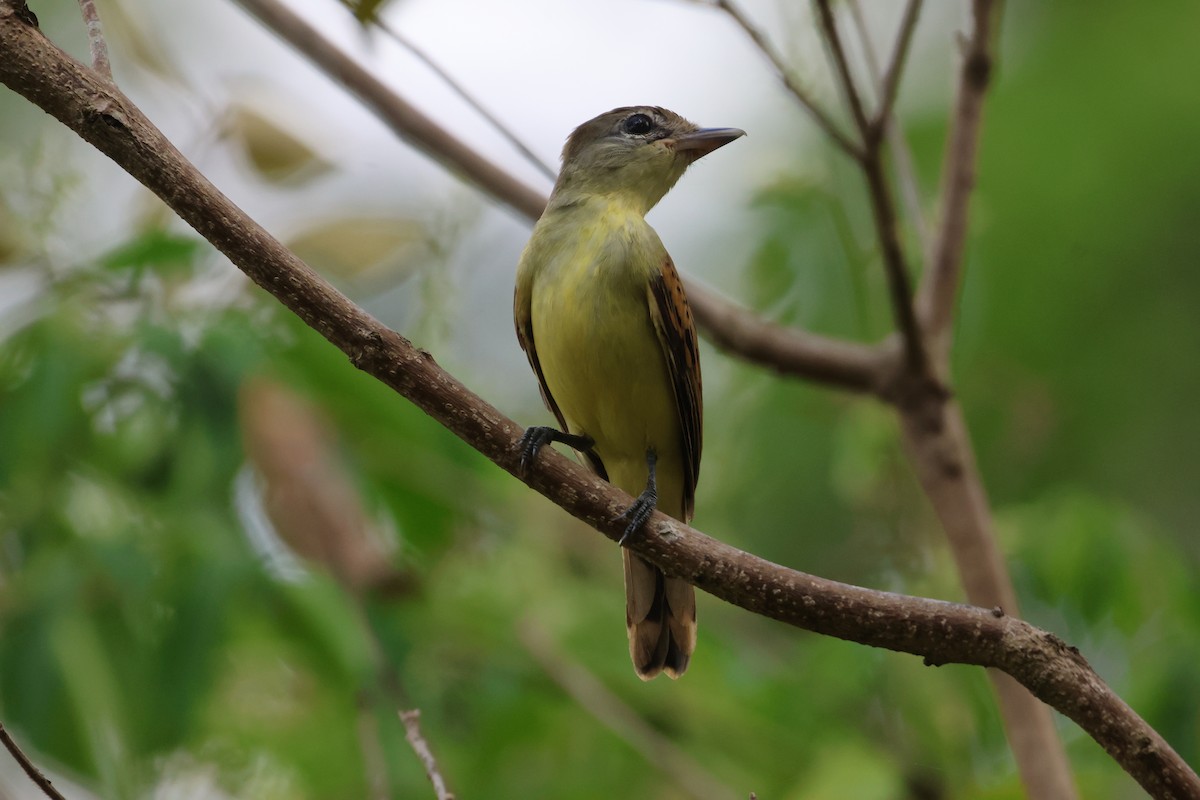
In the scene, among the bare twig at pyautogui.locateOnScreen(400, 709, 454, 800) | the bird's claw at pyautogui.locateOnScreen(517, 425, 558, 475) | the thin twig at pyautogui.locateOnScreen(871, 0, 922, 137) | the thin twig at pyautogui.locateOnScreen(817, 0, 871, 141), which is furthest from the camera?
the thin twig at pyautogui.locateOnScreen(871, 0, 922, 137)

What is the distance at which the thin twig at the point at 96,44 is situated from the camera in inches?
106

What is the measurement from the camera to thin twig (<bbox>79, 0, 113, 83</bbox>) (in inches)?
106

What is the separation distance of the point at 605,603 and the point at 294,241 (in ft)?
6.09

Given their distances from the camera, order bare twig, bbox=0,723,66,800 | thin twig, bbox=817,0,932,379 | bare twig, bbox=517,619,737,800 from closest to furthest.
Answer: bare twig, bbox=0,723,66,800 < thin twig, bbox=817,0,932,379 < bare twig, bbox=517,619,737,800

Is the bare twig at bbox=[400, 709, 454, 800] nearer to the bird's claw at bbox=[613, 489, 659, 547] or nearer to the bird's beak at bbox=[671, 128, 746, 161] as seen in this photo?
the bird's claw at bbox=[613, 489, 659, 547]

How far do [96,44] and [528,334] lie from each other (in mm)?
2082

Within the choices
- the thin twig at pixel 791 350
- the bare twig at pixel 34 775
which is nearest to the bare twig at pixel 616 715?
the thin twig at pixel 791 350

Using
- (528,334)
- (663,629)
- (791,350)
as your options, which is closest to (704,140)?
(791,350)

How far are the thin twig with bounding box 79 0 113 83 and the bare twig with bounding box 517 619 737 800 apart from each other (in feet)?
8.67

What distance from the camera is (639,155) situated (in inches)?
195

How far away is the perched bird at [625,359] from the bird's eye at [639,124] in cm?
43

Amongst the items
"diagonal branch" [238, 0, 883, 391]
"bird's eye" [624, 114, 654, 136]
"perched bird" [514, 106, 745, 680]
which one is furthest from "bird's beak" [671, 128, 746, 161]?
"diagonal branch" [238, 0, 883, 391]

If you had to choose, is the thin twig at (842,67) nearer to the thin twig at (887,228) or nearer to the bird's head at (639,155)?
the thin twig at (887,228)

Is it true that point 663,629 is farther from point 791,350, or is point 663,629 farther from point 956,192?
point 956,192
